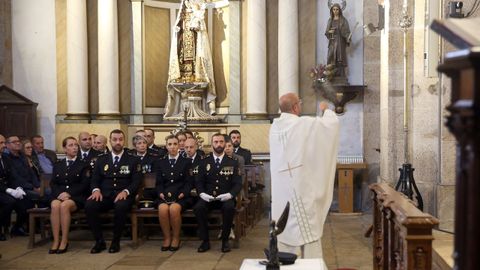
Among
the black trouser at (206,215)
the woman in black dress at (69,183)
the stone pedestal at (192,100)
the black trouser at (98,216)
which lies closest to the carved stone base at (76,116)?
the stone pedestal at (192,100)

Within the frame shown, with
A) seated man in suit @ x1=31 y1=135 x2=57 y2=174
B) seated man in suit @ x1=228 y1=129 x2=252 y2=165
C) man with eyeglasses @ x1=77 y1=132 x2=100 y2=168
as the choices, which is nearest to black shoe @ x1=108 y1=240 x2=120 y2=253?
man with eyeglasses @ x1=77 y1=132 x2=100 y2=168

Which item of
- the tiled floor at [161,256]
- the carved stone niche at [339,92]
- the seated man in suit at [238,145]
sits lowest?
the tiled floor at [161,256]

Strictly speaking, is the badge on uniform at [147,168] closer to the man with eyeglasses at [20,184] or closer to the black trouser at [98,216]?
the black trouser at [98,216]

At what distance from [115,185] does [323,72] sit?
16.2 feet

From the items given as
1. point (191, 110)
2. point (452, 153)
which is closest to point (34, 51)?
point (191, 110)

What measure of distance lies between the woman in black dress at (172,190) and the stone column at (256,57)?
4053 mm

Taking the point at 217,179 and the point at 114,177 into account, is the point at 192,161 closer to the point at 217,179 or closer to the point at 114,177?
the point at 217,179

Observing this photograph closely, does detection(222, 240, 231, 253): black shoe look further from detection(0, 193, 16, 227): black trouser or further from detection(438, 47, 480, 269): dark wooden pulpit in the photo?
detection(438, 47, 480, 269): dark wooden pulpit

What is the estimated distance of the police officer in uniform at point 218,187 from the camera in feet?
26.4

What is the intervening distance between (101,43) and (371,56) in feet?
16.7

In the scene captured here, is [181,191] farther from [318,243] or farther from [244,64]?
[244,64]

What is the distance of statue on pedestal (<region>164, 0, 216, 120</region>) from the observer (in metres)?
12.8

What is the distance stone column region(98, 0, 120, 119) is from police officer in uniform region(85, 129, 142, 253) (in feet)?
14.1

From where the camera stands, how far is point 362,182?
39.1 ft
